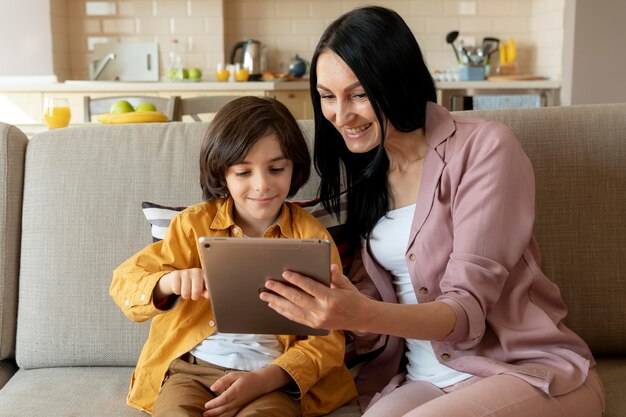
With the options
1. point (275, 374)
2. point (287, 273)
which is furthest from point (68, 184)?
point (287, 273)

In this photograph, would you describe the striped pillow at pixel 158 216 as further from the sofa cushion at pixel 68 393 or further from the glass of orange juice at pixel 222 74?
the glass of orange juice at pixel 222 74

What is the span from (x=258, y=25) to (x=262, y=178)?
4.14m

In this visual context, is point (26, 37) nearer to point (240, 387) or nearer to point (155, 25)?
point (155, 25)

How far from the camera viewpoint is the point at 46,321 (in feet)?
5.79

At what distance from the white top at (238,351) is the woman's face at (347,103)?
452 mm

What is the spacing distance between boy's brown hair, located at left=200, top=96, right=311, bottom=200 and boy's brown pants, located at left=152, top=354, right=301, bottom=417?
1.24ft

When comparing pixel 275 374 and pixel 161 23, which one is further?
pixel 161 23

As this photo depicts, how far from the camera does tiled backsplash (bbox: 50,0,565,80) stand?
5.33 m

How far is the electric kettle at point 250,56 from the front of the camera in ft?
16.8

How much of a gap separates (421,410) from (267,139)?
633mm

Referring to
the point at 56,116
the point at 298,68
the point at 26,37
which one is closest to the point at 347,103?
the point at 56,116

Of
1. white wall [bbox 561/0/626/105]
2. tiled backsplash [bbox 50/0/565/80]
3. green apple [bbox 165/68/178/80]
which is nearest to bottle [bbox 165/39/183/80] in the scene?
tiled backsplash [bbox 50/0/565/80]

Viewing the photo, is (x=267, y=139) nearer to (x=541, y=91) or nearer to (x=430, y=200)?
(x=430, y=200)

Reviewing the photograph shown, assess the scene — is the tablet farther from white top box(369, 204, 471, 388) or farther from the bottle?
the bottle
